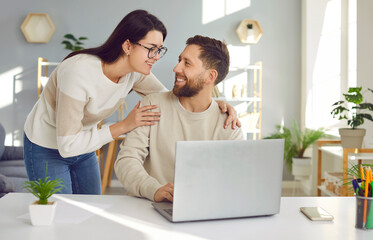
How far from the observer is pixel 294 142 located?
4.83 metres

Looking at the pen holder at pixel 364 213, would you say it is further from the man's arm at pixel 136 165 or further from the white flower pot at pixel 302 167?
the white flower pot at pixel 302 167

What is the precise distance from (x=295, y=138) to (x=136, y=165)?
11.3 feet

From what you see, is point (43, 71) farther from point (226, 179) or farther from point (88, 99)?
point (226, 179)

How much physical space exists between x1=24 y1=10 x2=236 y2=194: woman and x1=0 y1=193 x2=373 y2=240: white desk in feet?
1.25

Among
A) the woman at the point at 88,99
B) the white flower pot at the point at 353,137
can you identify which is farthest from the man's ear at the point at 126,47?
the white flower pot at the point at 353,137

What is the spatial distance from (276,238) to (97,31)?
13.2 feet

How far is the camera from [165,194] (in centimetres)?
138

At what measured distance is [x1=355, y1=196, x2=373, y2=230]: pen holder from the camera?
1.20 metres

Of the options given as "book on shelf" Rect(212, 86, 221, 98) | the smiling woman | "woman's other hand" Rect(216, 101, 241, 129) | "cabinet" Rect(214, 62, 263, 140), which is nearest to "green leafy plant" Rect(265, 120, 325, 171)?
"cabinet" Rect(214, 62, 263, 140)

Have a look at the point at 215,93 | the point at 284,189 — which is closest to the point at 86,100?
the point at 215,93

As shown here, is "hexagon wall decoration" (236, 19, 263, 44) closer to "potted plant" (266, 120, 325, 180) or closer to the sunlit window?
the sunlit window

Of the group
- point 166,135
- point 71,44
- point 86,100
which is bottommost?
point 166,135

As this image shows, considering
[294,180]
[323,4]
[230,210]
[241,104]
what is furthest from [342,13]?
[230,210]

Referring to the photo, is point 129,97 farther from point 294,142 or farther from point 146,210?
point 146,210
